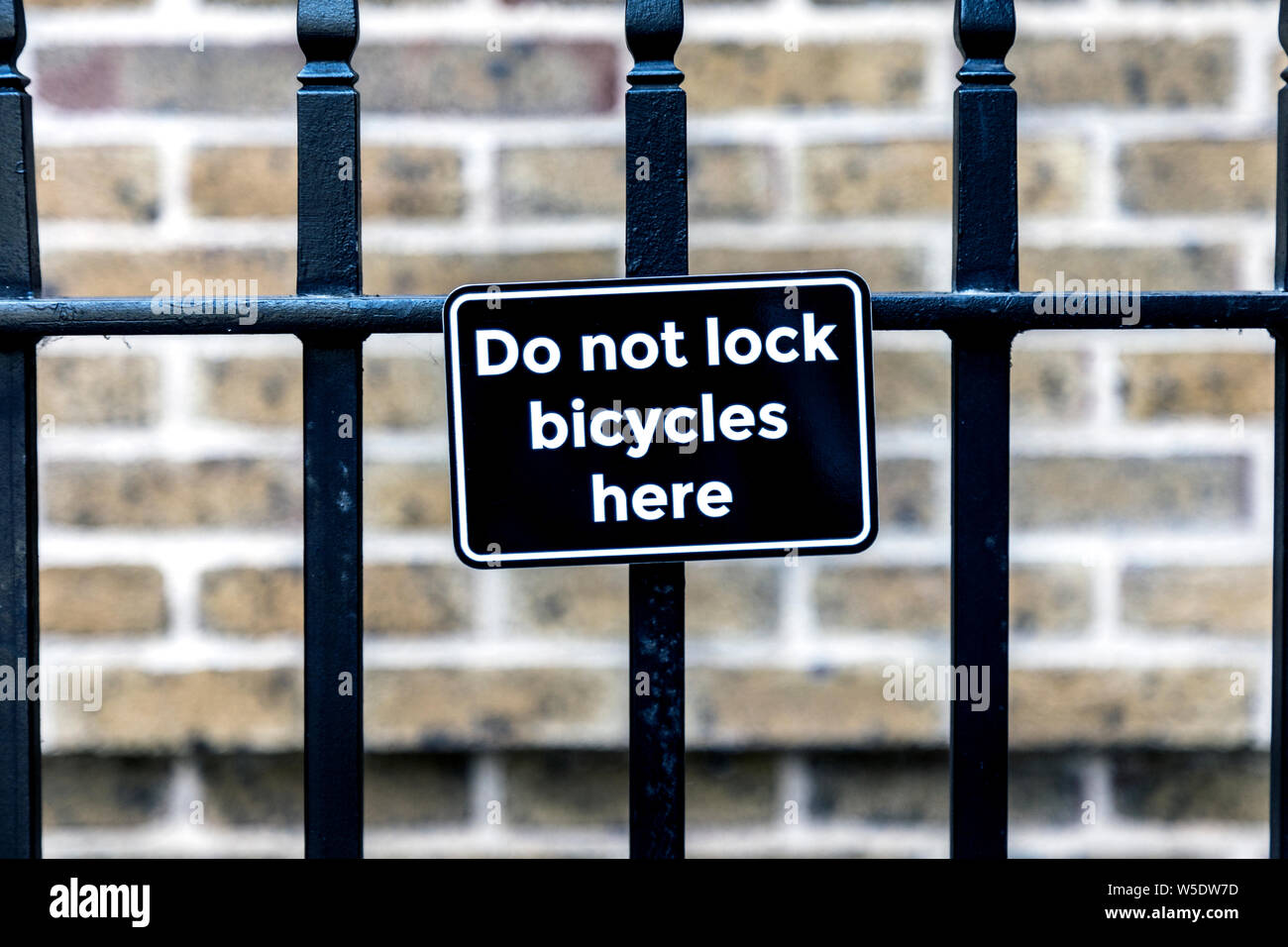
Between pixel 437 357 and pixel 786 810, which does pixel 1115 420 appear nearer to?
pixel 786 810

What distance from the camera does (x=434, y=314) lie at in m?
0.70

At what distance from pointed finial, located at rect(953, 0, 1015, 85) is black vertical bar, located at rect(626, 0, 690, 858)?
18cm

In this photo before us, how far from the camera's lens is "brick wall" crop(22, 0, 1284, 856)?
1.07m

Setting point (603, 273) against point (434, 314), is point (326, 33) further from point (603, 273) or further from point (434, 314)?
point (603, 273)

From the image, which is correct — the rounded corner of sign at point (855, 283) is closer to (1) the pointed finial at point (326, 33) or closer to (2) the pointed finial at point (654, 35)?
(2) the pointed finial at point (654, 35)

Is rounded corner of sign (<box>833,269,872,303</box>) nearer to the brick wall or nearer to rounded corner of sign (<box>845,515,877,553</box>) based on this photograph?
rounded corner of sign (<box>845,515,877,553</box>)

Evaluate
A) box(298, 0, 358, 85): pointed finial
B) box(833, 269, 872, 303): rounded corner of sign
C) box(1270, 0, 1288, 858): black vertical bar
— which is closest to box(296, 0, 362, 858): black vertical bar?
box(298, 0, 358, 85): pointed finial

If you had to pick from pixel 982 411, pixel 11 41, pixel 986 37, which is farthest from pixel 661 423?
pixel 11 41

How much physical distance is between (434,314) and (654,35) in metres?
0.22

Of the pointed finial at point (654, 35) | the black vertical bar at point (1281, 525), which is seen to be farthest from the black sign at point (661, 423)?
the black vertical bar at point (1281, 525)

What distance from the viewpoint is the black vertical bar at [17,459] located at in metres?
0.71

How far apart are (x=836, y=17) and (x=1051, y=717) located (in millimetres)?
718

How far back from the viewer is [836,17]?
108 cm
